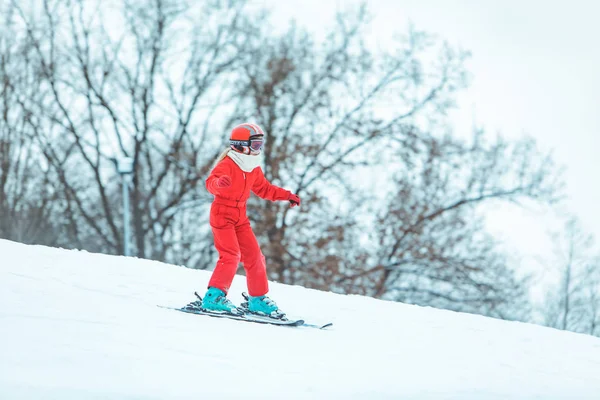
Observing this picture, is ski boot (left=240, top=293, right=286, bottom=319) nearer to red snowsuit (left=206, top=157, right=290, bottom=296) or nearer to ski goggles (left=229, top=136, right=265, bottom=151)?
red snowsuit (left=206, top=157, right=290, bottom=296)

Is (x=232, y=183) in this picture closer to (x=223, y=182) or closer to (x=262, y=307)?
(x=223, y=182)

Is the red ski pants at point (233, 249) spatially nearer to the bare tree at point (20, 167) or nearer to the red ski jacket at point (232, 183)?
the red ski jacket at point (232, 183)

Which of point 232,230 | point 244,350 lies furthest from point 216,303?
point 244,350

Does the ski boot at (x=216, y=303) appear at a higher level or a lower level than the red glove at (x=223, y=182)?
lower

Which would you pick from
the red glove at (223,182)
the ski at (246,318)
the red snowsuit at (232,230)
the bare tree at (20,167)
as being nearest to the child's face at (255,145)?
the red snowsuit at (232,230)

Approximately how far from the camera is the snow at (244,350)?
465 centimetres

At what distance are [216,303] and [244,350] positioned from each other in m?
1.31

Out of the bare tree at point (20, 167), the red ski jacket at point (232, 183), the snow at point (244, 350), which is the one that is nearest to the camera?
the snow at point (244, 350)

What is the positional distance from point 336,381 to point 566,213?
1699 centimetres

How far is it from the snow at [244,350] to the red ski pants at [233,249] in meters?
0.45

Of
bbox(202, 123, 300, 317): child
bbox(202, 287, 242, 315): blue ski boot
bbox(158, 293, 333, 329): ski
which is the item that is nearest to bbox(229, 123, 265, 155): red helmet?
bbox(202, 123, 300, 317): child

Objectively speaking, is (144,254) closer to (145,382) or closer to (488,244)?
(488,244)

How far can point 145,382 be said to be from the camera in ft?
14.9

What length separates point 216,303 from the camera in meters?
6.84
